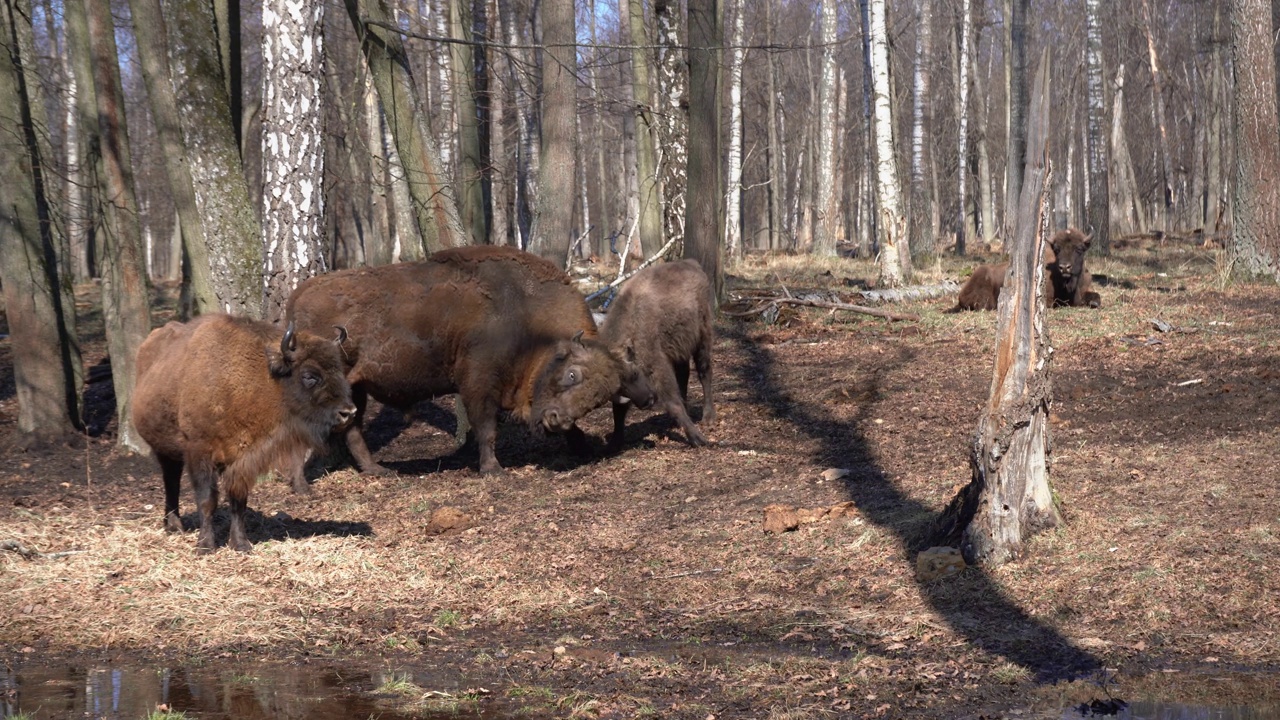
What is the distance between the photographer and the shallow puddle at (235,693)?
16.6 feet

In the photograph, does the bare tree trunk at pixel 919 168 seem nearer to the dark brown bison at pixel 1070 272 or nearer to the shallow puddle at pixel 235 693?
the dark brown bison at pixel 1070 272

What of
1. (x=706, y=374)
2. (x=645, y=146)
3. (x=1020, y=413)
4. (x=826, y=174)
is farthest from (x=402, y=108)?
(x=826, y=174)

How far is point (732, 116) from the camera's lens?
100 feet

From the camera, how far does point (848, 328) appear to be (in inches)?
634

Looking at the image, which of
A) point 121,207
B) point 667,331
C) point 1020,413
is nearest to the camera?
point 1020,413

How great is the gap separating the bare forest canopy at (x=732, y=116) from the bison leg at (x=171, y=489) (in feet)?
11.2

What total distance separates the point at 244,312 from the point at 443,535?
370 centimetres

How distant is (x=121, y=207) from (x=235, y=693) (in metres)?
8.35

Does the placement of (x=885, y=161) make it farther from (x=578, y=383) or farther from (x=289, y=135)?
(x=289, y=135)

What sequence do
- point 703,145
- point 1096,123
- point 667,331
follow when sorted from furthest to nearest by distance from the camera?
point 1096,123
point 703,145
point 667,331

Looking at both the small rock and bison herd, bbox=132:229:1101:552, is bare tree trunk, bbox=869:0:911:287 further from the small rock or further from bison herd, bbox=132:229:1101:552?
the small rock

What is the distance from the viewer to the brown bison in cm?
757

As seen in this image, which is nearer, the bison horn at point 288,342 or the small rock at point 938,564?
the small rock at point 938,564

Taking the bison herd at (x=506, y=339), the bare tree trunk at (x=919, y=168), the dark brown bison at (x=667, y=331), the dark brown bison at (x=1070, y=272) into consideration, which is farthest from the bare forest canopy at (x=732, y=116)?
the dark brown bison at (x=1070, y=272)
